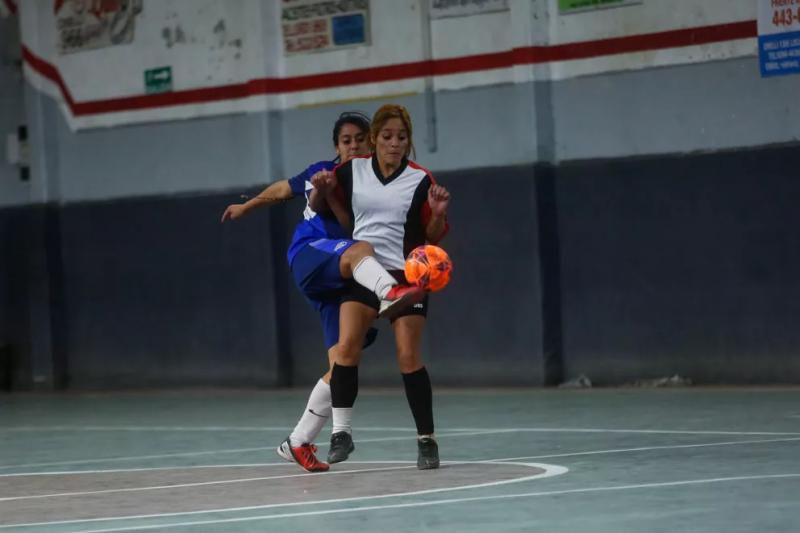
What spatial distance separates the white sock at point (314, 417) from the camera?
8945 mm

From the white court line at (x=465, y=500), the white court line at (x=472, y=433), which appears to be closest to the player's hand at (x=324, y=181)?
the white court line at (x=465, y=500)

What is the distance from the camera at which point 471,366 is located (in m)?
15.8

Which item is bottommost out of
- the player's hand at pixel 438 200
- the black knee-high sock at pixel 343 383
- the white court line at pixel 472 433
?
the white court line at pixel 472 433

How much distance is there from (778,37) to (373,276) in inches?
258

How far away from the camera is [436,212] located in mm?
8602

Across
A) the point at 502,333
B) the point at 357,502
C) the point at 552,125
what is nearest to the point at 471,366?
the point at 502,333

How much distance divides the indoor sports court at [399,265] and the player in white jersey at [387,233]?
0.01 metres

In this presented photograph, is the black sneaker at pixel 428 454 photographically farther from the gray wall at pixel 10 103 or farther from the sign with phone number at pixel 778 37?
the gray wall at pixel 10 103

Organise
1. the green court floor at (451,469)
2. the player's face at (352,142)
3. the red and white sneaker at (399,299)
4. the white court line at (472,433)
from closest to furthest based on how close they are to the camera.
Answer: the green court floor at (451,469) < the red and white sneaker at (399,299) < the player's face at (352,142) < the white court line at (472,433)

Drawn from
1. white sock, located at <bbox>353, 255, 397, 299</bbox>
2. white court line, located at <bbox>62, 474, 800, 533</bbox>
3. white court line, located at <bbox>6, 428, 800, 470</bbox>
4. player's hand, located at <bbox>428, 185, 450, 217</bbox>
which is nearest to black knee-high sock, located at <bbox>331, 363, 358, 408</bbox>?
white sock, located at <bbox>353, 255, 397, 299</bbox>

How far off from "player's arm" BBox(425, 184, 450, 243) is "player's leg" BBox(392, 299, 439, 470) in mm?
349

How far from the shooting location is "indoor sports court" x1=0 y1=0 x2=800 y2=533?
27.3 feet

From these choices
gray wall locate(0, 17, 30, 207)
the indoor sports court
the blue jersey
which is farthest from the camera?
gray wall locate(0, 17, 30, 207)

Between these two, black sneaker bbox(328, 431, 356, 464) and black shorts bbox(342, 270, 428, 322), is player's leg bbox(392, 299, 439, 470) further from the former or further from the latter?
black sneaker bbox(328, 431, 356, 464)
